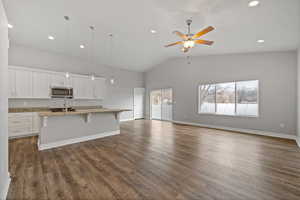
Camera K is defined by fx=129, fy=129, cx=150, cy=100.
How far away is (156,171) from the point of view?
7.43 ft

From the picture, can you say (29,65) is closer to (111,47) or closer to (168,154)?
(111,47)

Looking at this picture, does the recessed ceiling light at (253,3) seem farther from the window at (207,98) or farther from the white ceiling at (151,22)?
the window at (207,98)

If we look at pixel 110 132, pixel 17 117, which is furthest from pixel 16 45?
pixel 110 132

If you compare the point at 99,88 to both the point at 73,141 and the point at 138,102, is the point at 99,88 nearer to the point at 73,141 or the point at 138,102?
the point at 138,102

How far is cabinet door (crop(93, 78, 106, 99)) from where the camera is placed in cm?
616

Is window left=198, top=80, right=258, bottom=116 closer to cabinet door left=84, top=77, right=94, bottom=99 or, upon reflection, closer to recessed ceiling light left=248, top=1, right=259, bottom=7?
recessed ceiling light left=248, top=1, right=259, bottom=7

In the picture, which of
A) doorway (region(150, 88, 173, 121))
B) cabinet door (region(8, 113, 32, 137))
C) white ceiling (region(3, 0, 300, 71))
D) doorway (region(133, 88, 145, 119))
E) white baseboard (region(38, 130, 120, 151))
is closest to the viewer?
white ceiling (region(3, 0, 300, 71))

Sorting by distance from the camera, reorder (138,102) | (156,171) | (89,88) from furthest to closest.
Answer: (138,102) < (89,88) < (156,171)

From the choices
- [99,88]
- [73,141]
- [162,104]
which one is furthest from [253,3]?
[162,104]

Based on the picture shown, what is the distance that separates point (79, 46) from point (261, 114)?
727 centimetres

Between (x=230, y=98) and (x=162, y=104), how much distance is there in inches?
146

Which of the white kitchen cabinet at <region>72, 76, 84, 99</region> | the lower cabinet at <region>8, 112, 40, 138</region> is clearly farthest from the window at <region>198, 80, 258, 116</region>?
the lower cabinet at <region>8, 112, 40, 138</region>

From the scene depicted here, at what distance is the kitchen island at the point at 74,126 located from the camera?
3.26 metres

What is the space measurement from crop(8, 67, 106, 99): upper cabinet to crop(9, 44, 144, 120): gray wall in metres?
0.45
